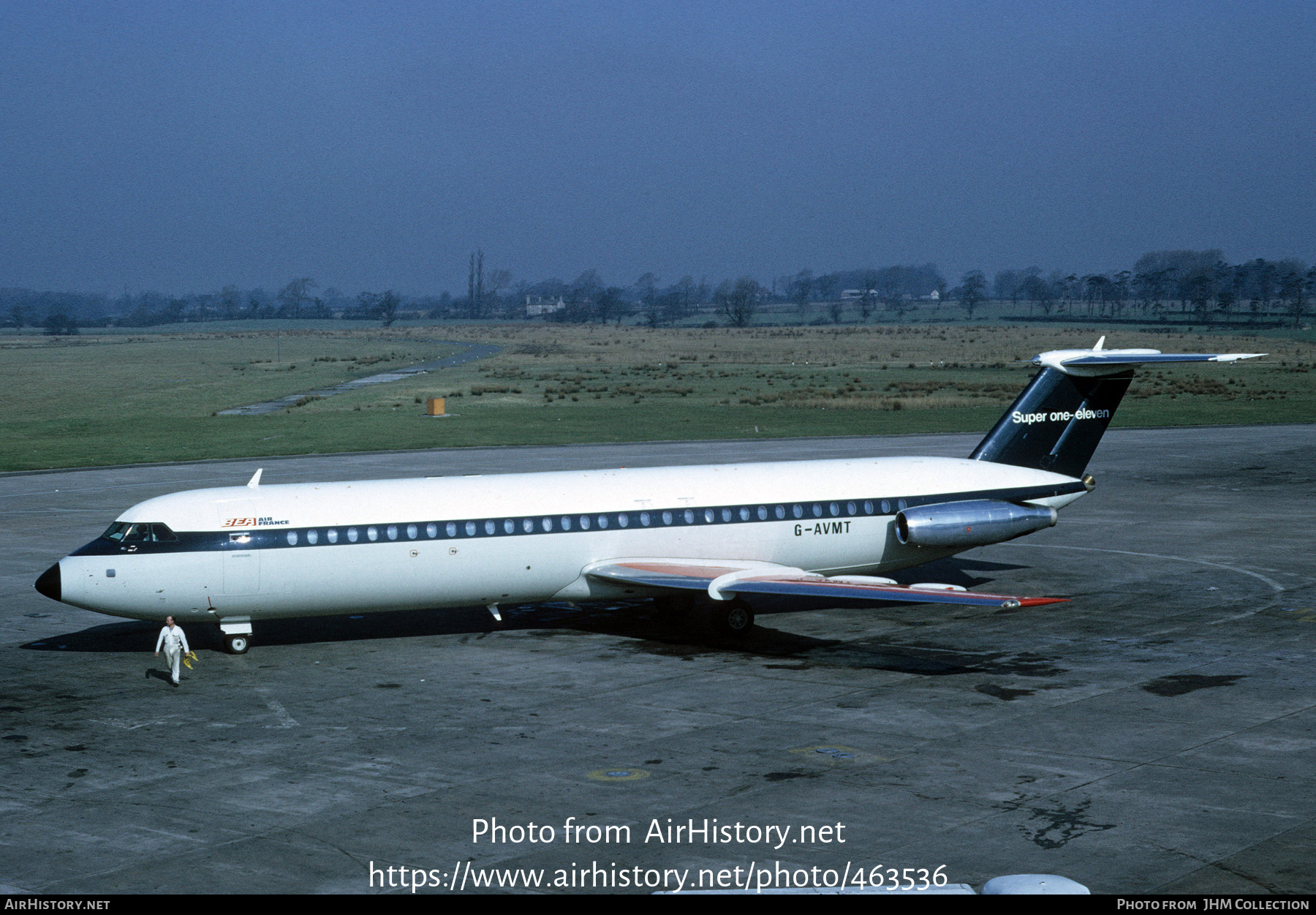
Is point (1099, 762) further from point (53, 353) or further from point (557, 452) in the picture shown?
point (53, 353)

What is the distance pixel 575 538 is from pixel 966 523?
347 inches

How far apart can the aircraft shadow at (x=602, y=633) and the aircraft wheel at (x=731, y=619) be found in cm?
26

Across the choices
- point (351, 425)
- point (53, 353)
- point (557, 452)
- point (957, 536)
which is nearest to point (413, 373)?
point (351, 425)

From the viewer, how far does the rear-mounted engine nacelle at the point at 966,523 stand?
29.4 meters

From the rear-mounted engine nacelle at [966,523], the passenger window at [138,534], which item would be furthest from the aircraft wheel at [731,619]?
the passenger window at [138,534]

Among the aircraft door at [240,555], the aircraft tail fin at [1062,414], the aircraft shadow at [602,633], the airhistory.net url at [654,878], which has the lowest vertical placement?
the aircraft shadow at [602,633]

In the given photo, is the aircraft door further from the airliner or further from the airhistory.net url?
the airhistory.net url

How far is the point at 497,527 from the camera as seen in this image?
26.9m

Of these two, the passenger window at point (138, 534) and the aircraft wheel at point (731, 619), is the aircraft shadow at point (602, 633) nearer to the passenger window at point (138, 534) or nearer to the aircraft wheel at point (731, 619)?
the aircraft wheel at point (731, 619)

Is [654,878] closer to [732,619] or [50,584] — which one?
[732,619]

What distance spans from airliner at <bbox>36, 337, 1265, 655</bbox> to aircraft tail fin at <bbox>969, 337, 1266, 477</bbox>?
8 centimetres

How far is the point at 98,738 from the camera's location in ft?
67.9

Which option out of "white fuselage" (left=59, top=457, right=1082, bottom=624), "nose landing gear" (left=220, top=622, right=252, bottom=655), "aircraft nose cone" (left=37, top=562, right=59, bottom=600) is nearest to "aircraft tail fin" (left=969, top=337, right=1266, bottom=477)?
"white fuselage" (left=59, top=457, right=1082, bottom=624)
